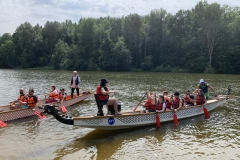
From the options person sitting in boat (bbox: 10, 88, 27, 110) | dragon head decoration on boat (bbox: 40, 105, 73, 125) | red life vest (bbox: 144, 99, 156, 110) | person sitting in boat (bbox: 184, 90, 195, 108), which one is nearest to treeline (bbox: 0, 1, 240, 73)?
person sitting in boat (bbox: 184, 90, 195, 108)

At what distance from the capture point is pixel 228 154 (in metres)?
9.54

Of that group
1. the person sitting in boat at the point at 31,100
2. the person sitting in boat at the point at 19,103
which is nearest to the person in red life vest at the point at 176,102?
the person sitting in boat at the point at 31,100

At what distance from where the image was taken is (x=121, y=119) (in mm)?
11320

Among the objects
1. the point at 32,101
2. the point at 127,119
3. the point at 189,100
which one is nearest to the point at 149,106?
the point at 127,119

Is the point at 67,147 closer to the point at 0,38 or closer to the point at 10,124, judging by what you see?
the point at 10,124

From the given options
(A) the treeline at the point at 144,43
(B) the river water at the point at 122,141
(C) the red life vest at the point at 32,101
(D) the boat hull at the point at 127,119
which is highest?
(A) the treeline at the point at 144,43

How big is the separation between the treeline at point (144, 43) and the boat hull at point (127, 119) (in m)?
50.7

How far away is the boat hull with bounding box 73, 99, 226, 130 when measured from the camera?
34.0 feet

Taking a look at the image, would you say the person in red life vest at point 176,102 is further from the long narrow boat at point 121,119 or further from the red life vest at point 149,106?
the red life vest at point 149,106

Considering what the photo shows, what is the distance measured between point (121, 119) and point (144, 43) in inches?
2674

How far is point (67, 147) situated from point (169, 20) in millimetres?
74071

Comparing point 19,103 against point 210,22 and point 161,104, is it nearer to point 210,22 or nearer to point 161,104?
point 161,104

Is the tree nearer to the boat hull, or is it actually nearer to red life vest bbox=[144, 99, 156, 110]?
the boat hull

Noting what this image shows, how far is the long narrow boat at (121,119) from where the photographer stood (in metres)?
9.88
